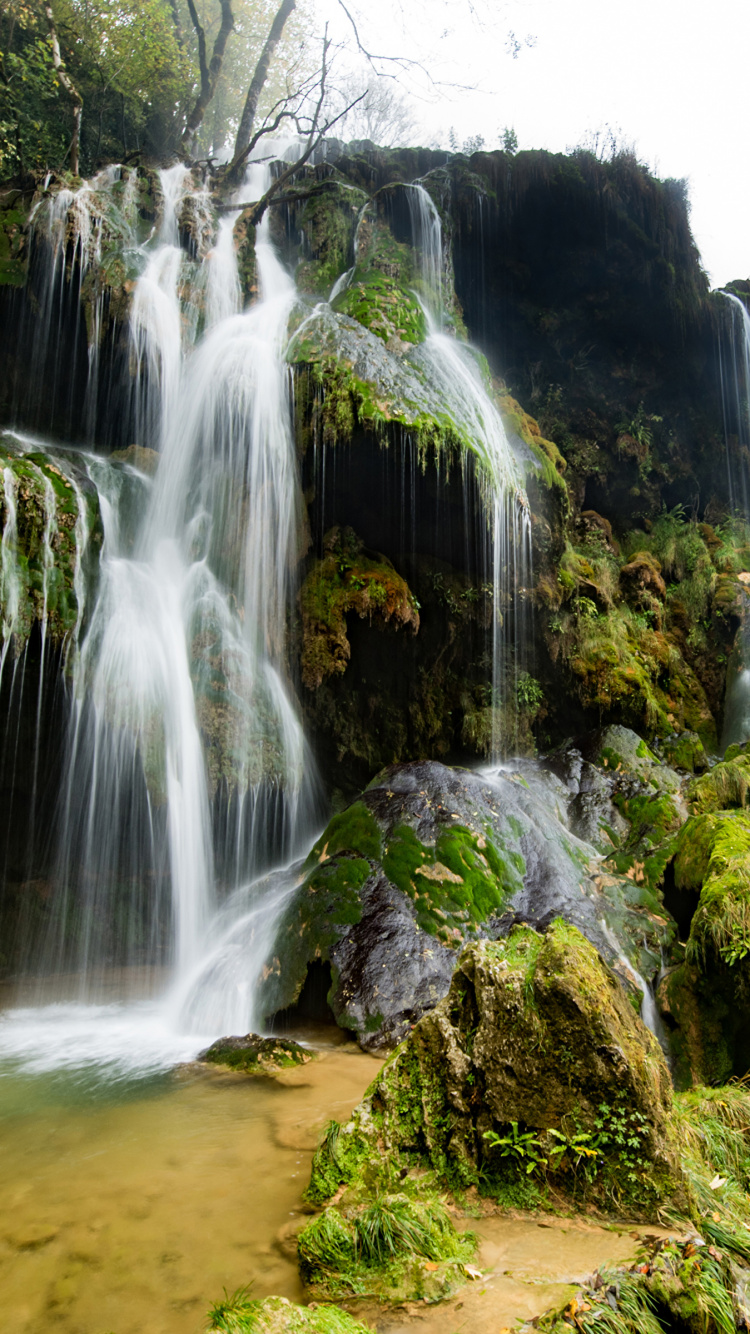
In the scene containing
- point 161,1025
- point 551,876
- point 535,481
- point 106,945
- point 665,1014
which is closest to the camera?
point 665,1014

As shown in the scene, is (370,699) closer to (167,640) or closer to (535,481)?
(167,640)

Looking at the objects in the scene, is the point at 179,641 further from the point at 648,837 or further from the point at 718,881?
the point at 718,881

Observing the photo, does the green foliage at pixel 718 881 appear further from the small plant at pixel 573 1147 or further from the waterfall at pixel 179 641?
the waterfall at pixel 179 641

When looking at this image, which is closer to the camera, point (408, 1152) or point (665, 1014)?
point (408, 1152)

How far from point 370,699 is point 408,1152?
24.1 ft

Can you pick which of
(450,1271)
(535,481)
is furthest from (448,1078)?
(535,481)

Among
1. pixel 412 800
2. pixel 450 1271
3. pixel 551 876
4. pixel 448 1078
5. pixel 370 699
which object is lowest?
pixel 450 1271

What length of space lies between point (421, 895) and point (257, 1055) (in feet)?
6.39

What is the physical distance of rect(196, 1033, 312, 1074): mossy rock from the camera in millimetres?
4734

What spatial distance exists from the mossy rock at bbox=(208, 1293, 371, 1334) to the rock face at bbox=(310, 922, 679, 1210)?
92 centimetres

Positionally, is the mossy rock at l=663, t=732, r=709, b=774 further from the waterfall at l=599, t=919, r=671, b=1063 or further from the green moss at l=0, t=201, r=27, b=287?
the green moss at l=0, t=201, r=27, b=287

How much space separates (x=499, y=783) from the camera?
809 cm

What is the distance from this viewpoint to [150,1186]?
3227 mm

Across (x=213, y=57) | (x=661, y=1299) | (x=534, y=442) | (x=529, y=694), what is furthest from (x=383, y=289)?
(x=661, y=1299)
